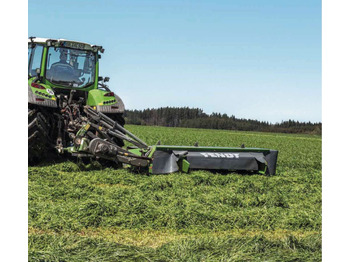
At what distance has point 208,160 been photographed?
296 inches

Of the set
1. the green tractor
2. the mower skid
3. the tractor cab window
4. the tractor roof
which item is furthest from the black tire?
the mower skid

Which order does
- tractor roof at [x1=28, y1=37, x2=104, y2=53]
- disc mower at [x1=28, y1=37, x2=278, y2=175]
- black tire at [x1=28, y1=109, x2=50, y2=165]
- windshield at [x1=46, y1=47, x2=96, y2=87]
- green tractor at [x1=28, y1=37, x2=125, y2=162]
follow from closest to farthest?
disc mower at [x1=28, y1=37, x2=278, y2=175], black tire at [x1=28, y1=109, x2=50, y2=165], green tractor at [x1=28, y1=37, x2=125, y2=162], tractor roof at [x1=28, y1=37, x2=104, y2=53], windshield at [x1=46, y1=47, x2=96, y2=87]

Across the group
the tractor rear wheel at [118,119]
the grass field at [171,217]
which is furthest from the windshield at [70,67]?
the grass field at [171,217]

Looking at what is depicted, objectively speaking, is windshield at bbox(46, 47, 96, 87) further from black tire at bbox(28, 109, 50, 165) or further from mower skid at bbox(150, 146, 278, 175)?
mower skid at bbox(150, 146, 278, 175)

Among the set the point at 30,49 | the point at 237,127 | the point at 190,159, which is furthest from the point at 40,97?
the point at 237,127

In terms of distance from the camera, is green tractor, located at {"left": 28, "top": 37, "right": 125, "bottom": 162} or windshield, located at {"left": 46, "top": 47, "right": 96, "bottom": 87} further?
windshield, located at {"left": 46, "top": 47, "right": 96, "bottom": 87}

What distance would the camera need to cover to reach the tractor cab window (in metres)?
8.38

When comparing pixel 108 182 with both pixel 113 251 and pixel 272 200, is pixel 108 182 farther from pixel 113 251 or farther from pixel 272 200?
pixel 113 251

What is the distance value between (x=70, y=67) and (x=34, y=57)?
2.40 ft

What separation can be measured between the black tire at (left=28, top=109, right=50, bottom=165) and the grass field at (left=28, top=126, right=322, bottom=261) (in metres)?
0.46

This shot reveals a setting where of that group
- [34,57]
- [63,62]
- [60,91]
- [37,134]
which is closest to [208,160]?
[37,134]

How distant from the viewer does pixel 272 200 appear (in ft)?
18.8

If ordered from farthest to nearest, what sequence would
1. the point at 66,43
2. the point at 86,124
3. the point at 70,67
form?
the point at 70,67, the point at 66,43, the point at 86,124

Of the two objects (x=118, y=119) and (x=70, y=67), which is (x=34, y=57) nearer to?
(x=70, y=67)
